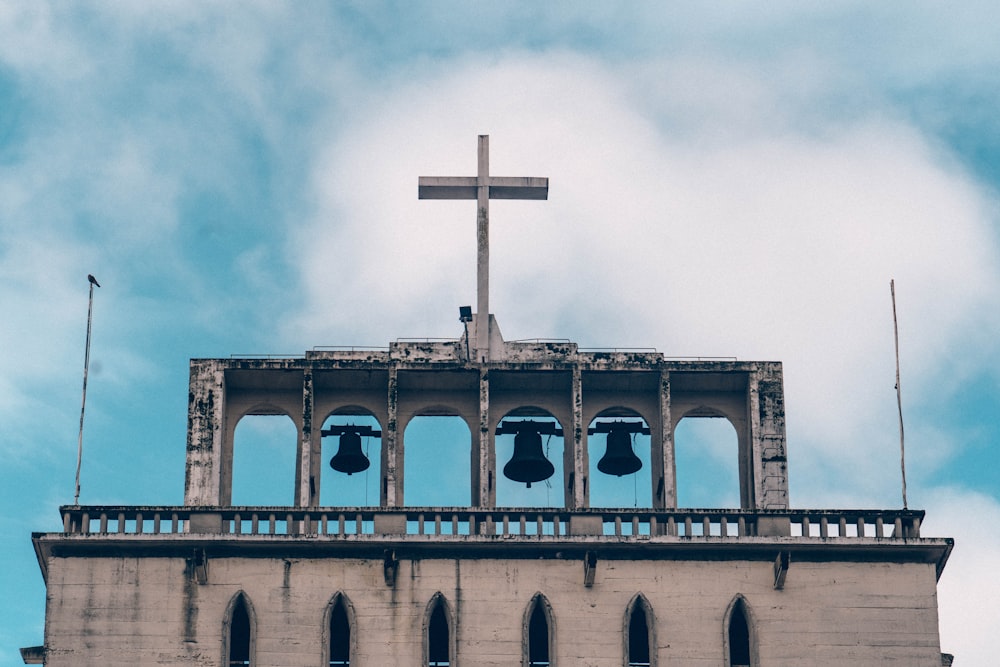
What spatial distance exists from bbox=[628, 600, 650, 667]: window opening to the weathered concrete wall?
287 mm

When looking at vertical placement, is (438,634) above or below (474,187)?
below

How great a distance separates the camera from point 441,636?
67250mm

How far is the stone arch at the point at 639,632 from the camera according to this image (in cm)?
6725

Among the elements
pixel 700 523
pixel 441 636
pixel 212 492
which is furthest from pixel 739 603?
pixel 212 492

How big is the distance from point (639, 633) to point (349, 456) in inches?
334

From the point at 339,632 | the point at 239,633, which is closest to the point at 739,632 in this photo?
the point at 339,632

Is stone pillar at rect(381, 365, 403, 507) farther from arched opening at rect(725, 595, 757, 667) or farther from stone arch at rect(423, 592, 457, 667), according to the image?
arched opening at rect(725, 595, 757, 667)

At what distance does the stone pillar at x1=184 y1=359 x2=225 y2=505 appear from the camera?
6956 cm

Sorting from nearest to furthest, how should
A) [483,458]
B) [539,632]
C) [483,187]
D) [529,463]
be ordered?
[539,632], [483,458], [529,463], [483,187]

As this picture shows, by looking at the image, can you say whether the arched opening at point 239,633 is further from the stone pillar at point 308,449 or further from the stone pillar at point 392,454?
the stone pillar at point 392,454

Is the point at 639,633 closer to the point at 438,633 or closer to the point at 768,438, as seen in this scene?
the point at 438,633

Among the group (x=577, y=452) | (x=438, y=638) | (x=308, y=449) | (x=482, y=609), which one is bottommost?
(x=438, y=638)

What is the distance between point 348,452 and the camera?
72.4 meters

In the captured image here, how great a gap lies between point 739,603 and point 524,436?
7.09 m
